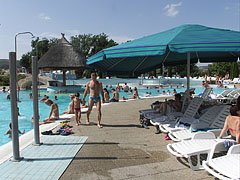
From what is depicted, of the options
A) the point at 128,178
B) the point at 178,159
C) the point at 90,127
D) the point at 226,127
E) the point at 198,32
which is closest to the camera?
the point at 128,178

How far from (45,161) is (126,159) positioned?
1360 millimetres

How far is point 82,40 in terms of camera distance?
53.5 metres

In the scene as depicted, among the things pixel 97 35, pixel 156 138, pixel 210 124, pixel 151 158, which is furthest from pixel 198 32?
pixel 97 35

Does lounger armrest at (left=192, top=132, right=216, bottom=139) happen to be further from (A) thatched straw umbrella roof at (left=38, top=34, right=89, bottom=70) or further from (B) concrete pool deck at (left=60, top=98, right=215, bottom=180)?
(A) thatched straw umbrella roof at (left=38, top=34, right=89, bottom=70)

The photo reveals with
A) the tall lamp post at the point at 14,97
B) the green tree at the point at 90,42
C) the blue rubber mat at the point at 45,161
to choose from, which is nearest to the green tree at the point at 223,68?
the green tree at the point at 90,42

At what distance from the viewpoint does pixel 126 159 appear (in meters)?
3.69

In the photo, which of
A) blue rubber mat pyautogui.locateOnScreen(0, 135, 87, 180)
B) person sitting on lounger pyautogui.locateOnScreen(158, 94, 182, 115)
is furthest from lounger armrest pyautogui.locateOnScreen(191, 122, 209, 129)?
blue rubber mat pyautogui.locateOnScreen(0, 135, 87, 180)

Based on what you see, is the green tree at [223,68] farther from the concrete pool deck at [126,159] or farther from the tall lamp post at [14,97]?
the tall lamp post at [14,97]

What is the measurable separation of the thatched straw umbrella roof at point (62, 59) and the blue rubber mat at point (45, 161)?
2082cm

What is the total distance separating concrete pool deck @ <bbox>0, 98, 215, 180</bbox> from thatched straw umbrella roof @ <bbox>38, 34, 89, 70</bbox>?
2024 centimetres

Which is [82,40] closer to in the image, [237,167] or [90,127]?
[90,127]

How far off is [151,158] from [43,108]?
38.6 ft

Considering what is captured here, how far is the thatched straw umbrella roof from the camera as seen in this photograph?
2462cm

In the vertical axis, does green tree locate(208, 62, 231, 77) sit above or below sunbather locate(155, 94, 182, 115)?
above
